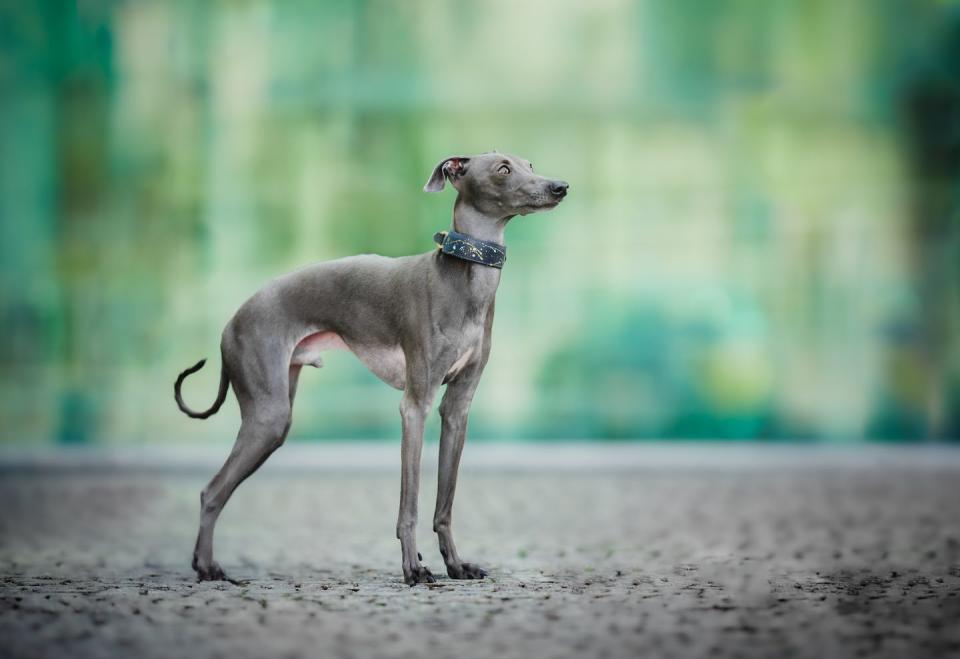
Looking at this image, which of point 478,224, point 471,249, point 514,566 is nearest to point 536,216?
point 514,566

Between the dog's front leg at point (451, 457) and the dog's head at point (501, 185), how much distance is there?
0.87 meters

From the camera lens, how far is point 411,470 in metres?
5.95

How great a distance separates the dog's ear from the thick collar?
27 centimetres

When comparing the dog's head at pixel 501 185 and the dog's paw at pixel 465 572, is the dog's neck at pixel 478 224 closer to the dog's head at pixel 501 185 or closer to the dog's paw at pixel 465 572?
the dog's head at pixel 501 185

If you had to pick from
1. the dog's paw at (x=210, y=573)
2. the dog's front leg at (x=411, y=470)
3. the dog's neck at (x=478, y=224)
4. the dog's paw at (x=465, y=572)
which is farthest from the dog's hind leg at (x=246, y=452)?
the dog's neck at (x=478, y=224)

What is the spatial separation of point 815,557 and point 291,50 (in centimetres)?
997

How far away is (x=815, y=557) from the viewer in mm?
7492

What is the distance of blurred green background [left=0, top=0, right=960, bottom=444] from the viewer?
1491cm

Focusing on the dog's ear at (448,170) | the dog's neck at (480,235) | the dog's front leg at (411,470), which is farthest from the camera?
the dog's ear at (448,170)

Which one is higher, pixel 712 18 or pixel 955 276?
pixel 712 18

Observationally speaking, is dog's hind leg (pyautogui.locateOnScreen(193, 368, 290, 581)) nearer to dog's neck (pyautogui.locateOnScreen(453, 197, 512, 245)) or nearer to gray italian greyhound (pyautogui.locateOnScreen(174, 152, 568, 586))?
gray italian greyhound (pyautogui.locateOnScreen(174, 152, 568, 586))

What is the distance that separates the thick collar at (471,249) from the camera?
6.03m

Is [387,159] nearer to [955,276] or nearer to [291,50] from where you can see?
[291,50]

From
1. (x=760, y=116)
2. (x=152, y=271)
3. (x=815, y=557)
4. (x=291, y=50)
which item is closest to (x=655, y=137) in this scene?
(x=760, y=116)
